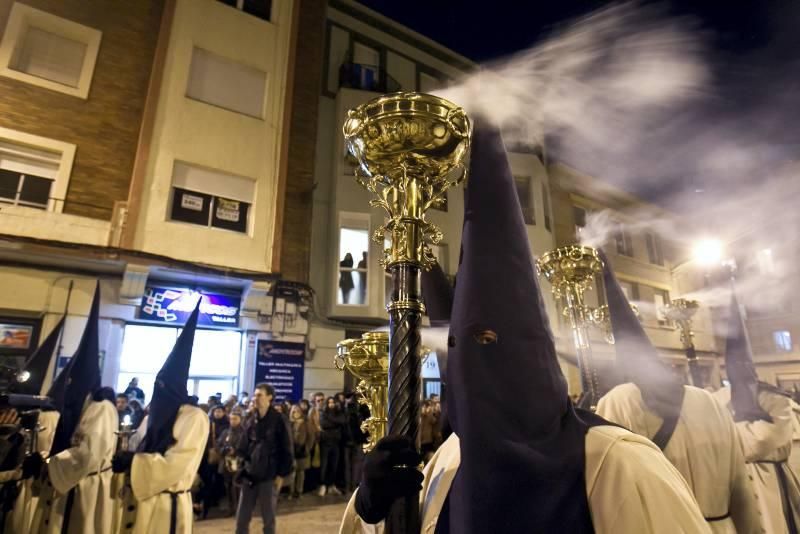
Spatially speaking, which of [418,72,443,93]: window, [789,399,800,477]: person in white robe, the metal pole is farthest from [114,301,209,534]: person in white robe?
[418,72,443,93]: window

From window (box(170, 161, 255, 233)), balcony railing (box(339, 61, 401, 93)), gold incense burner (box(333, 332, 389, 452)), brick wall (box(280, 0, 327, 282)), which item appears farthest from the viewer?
balcony railing (box(339, 61, 401, 93))

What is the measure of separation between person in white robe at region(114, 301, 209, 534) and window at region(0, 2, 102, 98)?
8389mm

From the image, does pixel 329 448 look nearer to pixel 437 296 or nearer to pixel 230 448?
pixel 230 448

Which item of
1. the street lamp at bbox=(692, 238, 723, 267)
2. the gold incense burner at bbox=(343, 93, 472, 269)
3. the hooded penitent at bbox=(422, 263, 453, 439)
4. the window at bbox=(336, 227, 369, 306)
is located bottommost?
the hooded penitent at bbox=(422, 263, 453, 439)

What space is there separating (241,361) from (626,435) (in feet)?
33.0

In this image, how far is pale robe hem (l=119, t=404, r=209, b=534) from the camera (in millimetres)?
3943

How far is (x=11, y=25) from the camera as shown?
884 cm

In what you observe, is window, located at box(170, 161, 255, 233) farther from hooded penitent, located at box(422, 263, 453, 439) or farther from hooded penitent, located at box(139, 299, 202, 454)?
hooded penitent, located at box(422, 263, 453, 439)

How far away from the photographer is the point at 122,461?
396 centimetres

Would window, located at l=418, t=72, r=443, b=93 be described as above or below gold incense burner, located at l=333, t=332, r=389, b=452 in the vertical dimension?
above

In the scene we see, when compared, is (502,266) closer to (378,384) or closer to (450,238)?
(378,384)

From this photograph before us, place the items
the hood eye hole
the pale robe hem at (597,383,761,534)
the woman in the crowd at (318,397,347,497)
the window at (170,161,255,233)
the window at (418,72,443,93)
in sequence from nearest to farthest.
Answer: the hood eye hole
the pale robe hem at (597,383,761,534)
the woman in the crowd at (318,397,347,497)
the window at (170,161,255,233)
the window at (418,72,443,93)

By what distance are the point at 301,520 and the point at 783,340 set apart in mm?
28263

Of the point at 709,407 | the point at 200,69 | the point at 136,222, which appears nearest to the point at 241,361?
the point at 136,222
